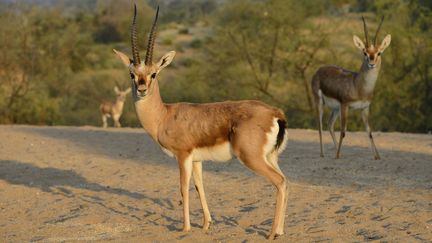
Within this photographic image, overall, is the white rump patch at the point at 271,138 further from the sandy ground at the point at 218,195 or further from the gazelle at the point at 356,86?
the gazelle at the point at 356,86

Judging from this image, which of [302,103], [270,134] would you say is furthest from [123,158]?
[302,103]

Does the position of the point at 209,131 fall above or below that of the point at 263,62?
above

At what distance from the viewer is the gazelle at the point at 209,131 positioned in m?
7.32

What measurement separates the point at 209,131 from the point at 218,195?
2.39m

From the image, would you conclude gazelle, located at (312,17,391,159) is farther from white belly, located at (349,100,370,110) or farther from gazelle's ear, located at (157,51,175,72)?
gazelle's ear, located at (157,51,175,72)

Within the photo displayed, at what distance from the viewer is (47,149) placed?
49.8 feet

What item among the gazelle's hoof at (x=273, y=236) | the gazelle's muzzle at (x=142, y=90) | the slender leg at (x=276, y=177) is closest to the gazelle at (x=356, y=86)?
the slender leg at (x=276, y=177)

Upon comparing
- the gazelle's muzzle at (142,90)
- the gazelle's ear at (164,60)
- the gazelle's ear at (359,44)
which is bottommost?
the gazelle's muzzle at (142,90)

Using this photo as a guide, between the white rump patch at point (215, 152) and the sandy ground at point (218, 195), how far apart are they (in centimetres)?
80

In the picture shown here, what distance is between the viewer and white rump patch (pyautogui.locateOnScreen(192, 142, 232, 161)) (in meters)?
7.56

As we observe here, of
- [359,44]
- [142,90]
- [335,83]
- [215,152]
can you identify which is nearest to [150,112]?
[142,90]

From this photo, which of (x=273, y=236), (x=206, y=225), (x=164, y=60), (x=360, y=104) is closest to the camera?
(x=273, y=236)

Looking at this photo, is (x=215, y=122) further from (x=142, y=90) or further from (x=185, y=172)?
(x=142, y=90)

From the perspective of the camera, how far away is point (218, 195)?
988 cm
